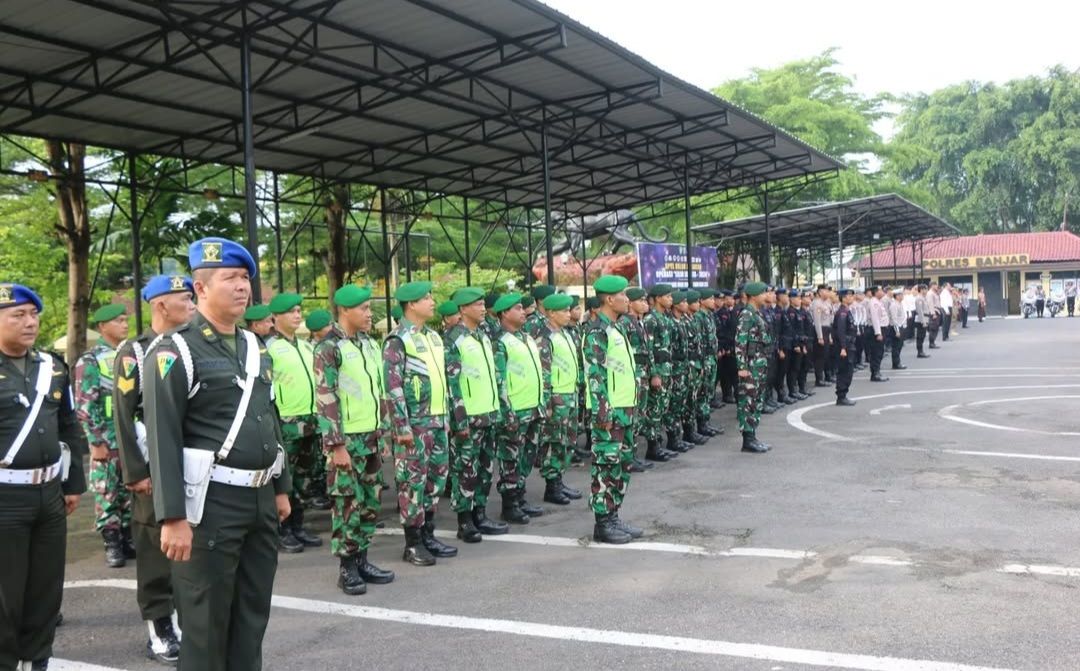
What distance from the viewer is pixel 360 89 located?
10477 mm

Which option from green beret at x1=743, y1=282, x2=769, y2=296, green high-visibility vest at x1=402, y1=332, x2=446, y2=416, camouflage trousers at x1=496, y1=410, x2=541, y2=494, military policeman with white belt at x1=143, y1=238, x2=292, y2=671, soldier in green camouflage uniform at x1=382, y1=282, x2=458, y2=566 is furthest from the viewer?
green beret at x1=743, y1=282, x2=769, y2=296

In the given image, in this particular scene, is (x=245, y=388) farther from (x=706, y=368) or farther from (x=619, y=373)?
(x=706, y=368)

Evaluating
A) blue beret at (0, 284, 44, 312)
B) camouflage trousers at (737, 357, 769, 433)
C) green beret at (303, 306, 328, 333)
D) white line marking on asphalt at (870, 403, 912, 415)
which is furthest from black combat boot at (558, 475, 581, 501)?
white line marking on asphalt at (870, 403, 912, 415)

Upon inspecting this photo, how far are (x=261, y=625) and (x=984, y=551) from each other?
14.0 feet

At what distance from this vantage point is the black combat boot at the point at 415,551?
17.6 ft

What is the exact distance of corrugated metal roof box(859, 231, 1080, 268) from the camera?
40875mm

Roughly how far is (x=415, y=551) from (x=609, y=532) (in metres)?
1.32

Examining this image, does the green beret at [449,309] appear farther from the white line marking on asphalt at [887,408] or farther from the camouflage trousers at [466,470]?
the white line marking on asphalt at [887,408]

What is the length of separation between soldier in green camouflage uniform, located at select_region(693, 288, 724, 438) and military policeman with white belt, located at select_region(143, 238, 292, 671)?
752 cm

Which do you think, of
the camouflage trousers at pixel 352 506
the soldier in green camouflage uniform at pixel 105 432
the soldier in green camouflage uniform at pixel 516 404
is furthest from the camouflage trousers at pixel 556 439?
the soldier in green camouflage uniform at pixel 105 432

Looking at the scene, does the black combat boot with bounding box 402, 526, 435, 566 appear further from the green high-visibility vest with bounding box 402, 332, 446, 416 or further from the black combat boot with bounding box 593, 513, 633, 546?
the black combat boot with bounding box 593, 513, 633, 546

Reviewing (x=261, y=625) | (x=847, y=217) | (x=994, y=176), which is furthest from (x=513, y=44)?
(x=994, y=176)

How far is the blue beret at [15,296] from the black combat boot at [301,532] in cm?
270

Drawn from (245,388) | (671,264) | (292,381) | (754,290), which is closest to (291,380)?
(292,381)
